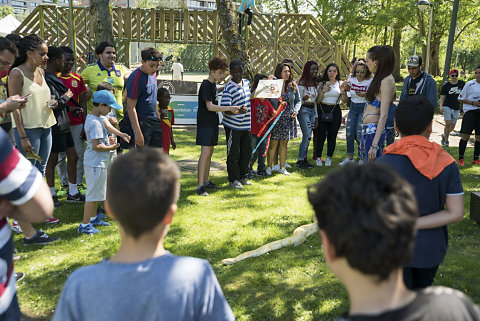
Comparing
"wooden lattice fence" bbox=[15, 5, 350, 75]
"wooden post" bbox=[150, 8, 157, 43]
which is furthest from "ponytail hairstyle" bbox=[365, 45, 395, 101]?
"wooden post" bbox=[150, 8, 157, 43]

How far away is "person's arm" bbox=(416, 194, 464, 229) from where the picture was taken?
2.42 m

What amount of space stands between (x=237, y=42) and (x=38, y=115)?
7.93 meters

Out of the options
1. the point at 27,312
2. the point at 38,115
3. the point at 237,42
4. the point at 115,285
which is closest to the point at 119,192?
Answer: the point at 115,285

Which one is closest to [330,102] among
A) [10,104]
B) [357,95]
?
[357,95]

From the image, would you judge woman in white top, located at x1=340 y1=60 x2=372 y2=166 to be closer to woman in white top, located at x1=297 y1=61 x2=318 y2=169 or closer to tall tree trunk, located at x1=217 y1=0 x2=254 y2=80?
woman in white top, located at x1=297 y1=61 x2=318 y2=169

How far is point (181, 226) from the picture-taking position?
5.63m

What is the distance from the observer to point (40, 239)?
4.98 m

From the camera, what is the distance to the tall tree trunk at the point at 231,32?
11.9 meters

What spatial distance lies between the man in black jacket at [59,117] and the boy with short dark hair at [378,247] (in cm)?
479

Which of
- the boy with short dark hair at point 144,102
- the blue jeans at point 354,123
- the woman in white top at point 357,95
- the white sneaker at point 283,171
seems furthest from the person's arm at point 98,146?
the blue jeans at point 354,123

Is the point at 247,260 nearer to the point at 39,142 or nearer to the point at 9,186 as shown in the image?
the point at 39,142

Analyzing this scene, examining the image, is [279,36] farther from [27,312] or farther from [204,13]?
[27,312]

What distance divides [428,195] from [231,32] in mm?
10333

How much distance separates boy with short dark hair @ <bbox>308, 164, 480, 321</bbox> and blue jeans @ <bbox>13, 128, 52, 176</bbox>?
14.9 ft
